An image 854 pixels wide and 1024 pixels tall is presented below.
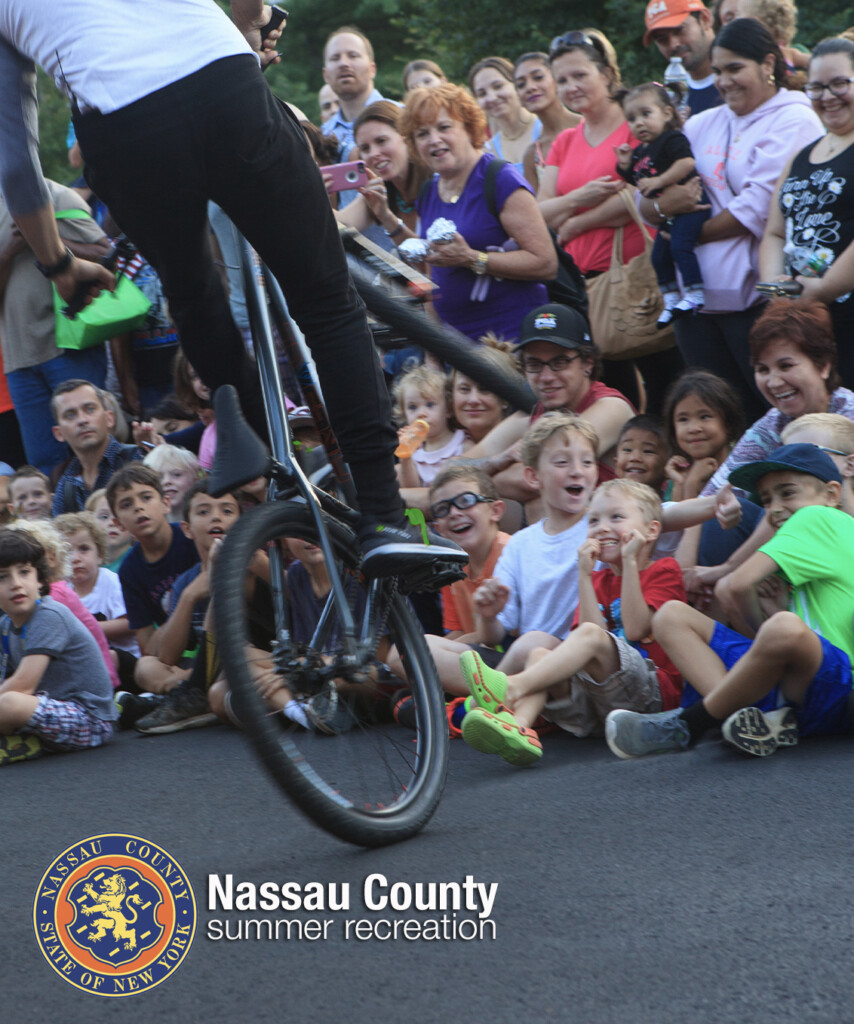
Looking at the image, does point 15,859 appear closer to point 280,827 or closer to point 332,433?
point 280,827

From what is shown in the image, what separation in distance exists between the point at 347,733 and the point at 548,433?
2.24m

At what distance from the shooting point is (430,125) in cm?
618

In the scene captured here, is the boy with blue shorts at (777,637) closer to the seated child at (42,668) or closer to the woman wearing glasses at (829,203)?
the woman wearing glasses at (829,203)

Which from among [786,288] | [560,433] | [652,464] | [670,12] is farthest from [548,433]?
[670,12]

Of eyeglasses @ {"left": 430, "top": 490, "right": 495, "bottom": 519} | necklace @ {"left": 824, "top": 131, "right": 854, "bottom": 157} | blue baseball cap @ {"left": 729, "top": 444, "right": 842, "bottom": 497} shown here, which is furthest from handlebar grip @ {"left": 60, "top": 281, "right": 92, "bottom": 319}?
necklace @ {"left": 824, "top": 131, "right": 854, "bottom": 157}

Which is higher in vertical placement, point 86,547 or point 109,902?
point 109,902

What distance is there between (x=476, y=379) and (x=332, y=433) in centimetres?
37

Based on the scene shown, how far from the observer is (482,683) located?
13.2 feet

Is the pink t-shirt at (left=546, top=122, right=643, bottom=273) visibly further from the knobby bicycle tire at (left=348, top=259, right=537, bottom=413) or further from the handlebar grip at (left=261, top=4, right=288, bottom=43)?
the handlebar grip at (left=261, top=4, right=288, bottom=43)

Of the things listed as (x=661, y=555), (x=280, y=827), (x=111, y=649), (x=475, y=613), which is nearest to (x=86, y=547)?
(x=111, y=649)

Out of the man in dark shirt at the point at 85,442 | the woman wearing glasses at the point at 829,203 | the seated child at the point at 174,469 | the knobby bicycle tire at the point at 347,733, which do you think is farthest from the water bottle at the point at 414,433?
the knobby bicycle tire at the point at 347,733

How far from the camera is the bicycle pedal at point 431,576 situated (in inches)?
125

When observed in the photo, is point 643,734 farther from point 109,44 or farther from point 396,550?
point 109,44

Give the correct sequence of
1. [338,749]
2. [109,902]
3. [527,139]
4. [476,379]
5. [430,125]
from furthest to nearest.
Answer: [527,139] → [430,125] → [476,379] → [338,749] → [109,902]
